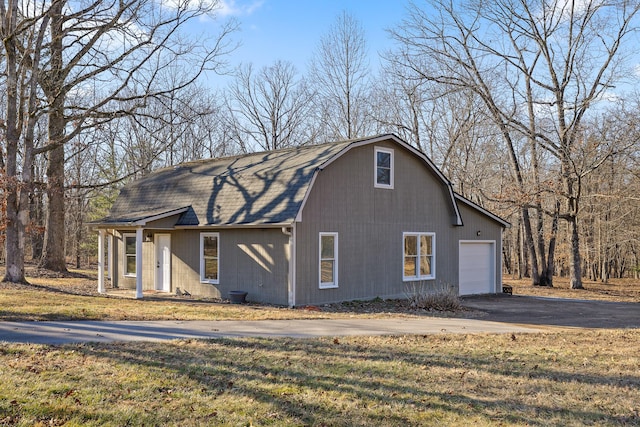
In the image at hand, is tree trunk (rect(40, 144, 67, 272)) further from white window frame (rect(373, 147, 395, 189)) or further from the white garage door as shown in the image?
the white garage door

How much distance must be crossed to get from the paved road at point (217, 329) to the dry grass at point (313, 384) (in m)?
0.83

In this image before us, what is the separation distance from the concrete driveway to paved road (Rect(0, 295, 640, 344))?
26 millimetres

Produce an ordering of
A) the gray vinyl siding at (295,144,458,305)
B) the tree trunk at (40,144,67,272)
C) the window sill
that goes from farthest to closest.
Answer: the tree trunk at (40,144,67,272) → the window sill → the gray vinyl siding at (295,144,458,305)

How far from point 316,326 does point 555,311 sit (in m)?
9.44

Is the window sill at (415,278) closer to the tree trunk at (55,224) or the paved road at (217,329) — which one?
the paved road at (217,329)

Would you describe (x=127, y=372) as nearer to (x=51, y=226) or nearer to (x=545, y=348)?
(x=545, y=348)

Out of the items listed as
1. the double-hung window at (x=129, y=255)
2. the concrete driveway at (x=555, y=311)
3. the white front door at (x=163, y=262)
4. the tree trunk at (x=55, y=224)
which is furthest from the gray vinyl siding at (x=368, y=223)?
the tree trunk at (x=55, y=224)

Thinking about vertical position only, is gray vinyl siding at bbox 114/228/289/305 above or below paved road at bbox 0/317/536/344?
above

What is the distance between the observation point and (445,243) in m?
21.7

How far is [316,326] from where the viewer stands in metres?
12.5

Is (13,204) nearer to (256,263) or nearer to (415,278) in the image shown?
(256,263)

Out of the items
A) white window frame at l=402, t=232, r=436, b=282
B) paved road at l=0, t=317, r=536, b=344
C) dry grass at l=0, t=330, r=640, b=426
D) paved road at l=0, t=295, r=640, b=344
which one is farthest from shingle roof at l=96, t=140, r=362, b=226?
dry grass at l=0, t=330, r=640, b=426

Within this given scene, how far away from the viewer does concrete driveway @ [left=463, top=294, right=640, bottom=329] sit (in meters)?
15.4

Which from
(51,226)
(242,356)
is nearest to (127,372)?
(242,356)
